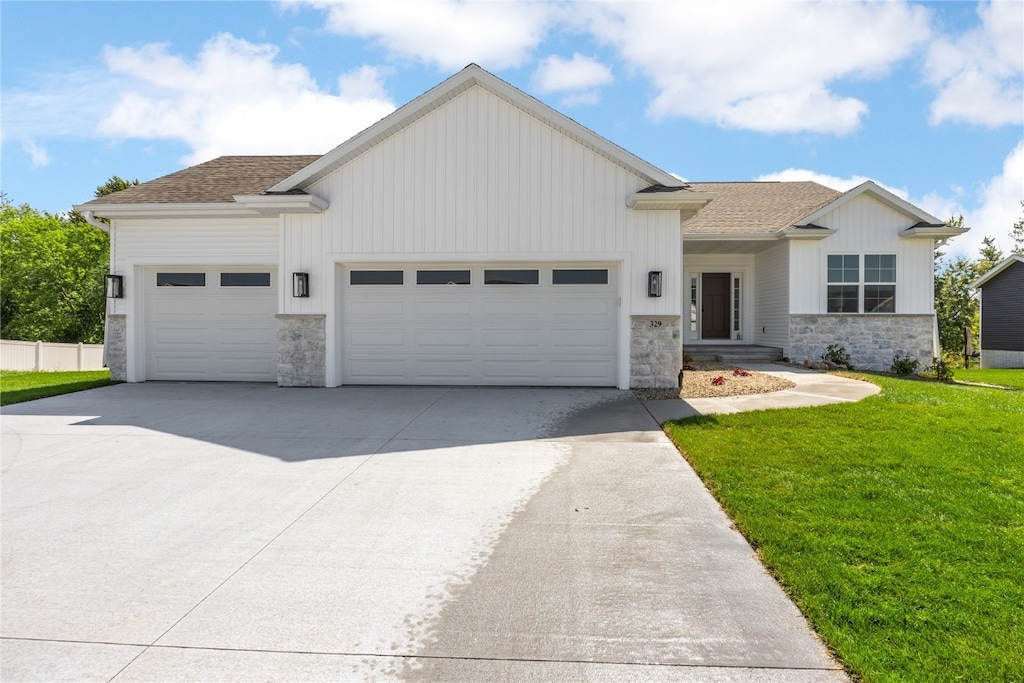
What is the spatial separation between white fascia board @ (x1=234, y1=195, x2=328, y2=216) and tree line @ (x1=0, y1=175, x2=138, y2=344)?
2309 cm

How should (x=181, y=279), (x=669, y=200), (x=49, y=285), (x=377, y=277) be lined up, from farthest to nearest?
1. (x=49, y=285)
2. (x=181, y=279)
3. (x=377, y=277)
4. (x=669, y=200)

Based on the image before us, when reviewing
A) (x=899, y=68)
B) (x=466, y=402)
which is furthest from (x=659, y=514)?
(x=899, y=68)

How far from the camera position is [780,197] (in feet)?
60.2

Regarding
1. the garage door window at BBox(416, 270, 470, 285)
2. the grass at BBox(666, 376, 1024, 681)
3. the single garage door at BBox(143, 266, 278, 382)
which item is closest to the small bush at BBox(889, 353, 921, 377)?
the grass at BBox(666, 376, 1024, 681)

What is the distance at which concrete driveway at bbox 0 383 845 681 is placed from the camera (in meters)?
2.69

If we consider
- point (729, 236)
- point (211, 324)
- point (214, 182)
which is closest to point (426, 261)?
point (211, 324)

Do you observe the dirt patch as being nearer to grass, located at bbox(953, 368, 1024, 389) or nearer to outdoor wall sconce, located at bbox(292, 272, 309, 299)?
grass, located at bbox(953, 368, 1024, 389)

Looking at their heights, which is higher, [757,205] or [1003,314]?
[757,205]

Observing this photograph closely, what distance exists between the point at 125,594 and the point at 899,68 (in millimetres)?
14872

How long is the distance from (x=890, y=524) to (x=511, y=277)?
26.8ft

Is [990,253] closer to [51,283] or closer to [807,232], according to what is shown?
[807,232]

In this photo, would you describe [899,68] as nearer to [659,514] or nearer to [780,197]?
[780,197]

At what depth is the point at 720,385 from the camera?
11.2 m

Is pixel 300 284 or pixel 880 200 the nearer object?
pixel 300 284
